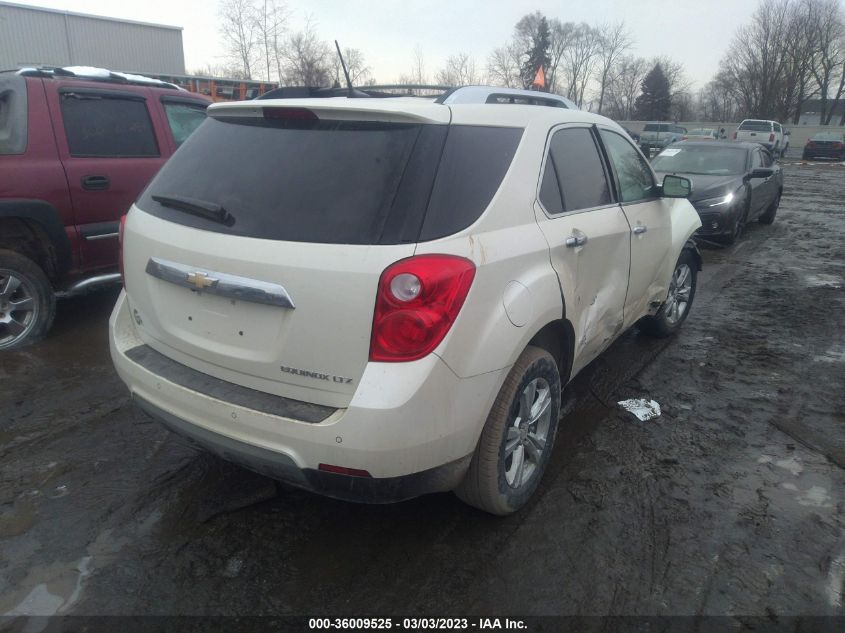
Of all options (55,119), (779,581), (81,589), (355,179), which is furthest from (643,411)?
(55,119)

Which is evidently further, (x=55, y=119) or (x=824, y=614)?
(x=55, y=119)

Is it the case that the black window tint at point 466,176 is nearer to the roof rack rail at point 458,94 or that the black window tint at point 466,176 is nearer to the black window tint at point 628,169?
the roof rack rail at point 458,94

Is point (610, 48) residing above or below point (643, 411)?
above

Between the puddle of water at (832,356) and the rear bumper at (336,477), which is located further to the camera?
the puddle of water at (832,356)

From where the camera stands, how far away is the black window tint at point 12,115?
4391mm

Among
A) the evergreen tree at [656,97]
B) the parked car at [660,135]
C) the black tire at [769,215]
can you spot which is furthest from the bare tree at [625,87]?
the black tire at [769,215]

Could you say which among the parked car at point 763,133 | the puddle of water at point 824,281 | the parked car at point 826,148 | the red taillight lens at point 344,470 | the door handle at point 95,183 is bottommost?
the puddle of water at point 824,281

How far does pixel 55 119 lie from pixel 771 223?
11.9 metres

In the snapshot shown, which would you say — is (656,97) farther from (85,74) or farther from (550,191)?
(550,191)

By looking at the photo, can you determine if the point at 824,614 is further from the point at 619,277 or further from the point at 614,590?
the point at 619,277

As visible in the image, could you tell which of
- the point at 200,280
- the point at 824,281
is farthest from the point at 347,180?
the point at 824,281

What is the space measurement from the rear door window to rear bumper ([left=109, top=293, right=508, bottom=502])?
1035mm

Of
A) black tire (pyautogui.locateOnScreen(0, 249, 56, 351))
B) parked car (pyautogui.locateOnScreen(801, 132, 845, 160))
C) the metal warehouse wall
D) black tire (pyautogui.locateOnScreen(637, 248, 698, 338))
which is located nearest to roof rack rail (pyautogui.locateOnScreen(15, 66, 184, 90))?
black tire (pyautogui.locateOnScreen(0, 249, 56, 351))

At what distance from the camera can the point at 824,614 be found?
91.7 inches
